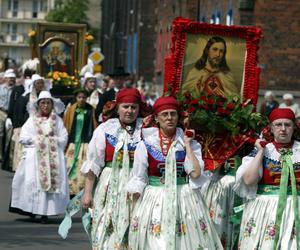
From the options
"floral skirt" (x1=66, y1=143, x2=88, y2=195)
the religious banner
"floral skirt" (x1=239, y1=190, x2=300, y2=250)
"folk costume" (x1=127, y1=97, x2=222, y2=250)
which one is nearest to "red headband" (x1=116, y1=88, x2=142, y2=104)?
"folk costume" (x1=127, y1=97, x2=222, y2=250)

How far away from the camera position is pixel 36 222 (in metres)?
15.6

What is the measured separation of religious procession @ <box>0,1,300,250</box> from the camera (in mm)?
9727

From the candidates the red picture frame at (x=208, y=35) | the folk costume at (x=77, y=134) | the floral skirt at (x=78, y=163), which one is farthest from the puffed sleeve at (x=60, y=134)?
the red picture frame at (x=208, y=35)

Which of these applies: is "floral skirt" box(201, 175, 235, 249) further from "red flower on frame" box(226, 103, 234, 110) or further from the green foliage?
"red flower on frame" box(226, 103, 234, 110)

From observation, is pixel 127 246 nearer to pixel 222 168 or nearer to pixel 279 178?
pixel 279 178

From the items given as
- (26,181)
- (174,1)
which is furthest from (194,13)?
(26,181)

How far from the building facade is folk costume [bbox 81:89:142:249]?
132 meters

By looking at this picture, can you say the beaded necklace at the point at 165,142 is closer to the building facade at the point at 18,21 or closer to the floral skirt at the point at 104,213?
the floral skirt at the point at 104,213

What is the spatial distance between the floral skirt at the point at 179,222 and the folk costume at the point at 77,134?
8289 mm

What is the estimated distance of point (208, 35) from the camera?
12.9 meters

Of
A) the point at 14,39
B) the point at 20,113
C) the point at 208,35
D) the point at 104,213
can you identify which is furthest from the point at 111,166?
the point at 14,39

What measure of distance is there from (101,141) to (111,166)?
0.25m

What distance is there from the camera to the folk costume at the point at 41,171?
15.5 m

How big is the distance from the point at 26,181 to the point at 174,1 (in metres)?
30.4
